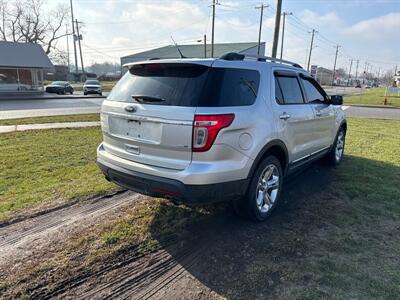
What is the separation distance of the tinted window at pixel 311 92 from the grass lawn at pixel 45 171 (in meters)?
3.39

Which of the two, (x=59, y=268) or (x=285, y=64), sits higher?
(x=285, y=64)

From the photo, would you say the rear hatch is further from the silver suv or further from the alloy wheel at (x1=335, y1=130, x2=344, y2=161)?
the alloy wheel at (x1=335, y1=130, x2=344, y2=161)

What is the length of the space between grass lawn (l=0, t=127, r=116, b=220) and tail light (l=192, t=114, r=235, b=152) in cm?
246

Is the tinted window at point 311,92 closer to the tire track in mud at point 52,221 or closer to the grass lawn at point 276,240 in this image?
the grass lawn at point 276,240

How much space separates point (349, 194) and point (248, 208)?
2.11m

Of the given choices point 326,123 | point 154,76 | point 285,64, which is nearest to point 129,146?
point 154,76

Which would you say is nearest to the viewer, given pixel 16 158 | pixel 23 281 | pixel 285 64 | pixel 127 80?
pixel 23 281


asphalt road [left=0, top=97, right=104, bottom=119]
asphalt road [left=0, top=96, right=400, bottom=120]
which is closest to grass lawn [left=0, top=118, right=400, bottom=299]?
asphalt road [left=0, top=97, right=104, bottom=119]

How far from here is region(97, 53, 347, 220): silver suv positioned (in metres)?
2.99

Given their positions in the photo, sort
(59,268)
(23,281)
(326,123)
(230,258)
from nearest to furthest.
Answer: (23,281), (59,268), (230,258), (326,123)

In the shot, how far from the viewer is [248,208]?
143 inches

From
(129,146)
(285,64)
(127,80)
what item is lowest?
(129,146)

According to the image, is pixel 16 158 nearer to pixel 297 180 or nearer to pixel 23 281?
pixel 23 281

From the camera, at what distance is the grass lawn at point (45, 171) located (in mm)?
Result: 4492
